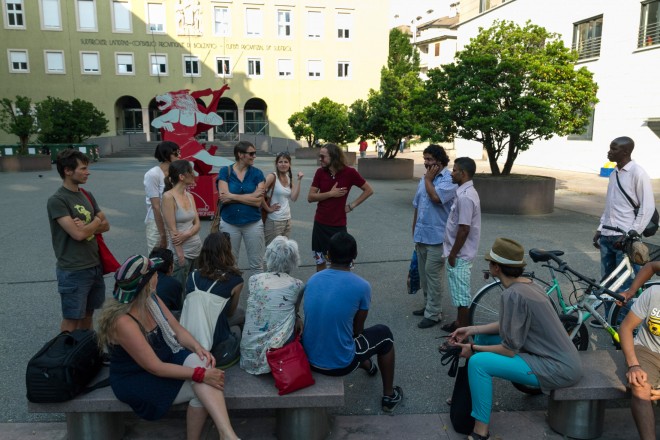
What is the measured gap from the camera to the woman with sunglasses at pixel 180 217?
4582 millimetres

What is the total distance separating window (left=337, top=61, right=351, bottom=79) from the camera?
41875 mm

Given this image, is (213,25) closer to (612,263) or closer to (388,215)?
(388,215)

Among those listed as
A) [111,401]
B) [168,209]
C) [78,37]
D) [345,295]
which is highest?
[78,37]

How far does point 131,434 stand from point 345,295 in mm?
1690

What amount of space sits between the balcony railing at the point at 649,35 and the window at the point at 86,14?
118 feet

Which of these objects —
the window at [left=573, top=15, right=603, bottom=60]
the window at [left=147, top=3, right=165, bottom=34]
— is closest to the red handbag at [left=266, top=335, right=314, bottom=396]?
the window at [left=573, top=15, right=603, bottom=60]

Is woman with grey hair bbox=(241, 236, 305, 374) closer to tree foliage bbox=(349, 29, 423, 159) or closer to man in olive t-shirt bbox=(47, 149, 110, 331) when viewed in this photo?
man in olive t-shirt bbox=(47, 149, 110, 331)

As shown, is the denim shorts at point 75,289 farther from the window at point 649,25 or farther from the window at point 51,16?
the window at point 51,16

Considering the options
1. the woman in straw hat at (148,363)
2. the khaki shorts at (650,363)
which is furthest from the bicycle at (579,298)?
the woman in straw hat at (148,363)

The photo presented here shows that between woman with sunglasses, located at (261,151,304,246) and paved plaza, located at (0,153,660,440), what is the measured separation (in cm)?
88

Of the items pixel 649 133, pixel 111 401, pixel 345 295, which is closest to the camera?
pixel 111 401

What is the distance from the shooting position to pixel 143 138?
134 feet

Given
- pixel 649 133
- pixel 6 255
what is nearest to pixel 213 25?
pixel 649 133

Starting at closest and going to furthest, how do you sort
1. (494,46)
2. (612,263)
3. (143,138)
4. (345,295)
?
(345,295) → (612,263) → (494,46) → (143,138)
